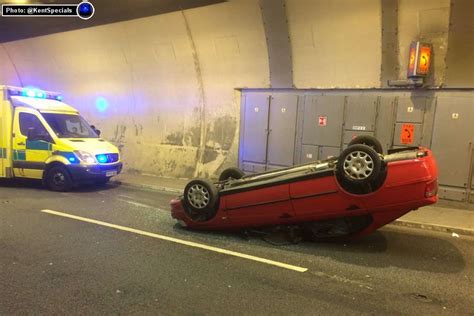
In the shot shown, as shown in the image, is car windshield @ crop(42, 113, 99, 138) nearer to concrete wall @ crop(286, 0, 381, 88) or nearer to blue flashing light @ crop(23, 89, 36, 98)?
blue flashing light @ crop(23, 89, 36, 98)

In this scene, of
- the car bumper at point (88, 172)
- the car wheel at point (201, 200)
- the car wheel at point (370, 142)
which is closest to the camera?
the car wheel at point (201, 200)

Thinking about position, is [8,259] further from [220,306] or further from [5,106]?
[5,106]

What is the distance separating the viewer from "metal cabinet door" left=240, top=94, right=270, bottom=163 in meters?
12.3

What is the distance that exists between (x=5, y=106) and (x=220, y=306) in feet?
32.0

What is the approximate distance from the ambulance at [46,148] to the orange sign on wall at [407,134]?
7517mm

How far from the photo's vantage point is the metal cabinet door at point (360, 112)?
1063 cm

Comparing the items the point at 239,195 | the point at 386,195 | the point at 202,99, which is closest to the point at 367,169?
the point at 386,195

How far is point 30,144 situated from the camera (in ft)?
37.2

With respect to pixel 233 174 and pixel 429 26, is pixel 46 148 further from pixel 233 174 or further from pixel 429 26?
pixel 429 26

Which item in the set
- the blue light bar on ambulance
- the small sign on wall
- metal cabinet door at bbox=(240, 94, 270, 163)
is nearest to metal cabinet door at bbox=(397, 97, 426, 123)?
the small sign on wall

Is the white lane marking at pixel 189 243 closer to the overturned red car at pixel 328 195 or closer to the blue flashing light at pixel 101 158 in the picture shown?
the overturned red car at pixel 328 195

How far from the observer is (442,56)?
31.3 feet

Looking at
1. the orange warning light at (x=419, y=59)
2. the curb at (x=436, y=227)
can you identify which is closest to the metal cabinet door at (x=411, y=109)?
the orange warning light at (x=419, y=59)

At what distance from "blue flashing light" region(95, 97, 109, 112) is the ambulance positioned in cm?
408
